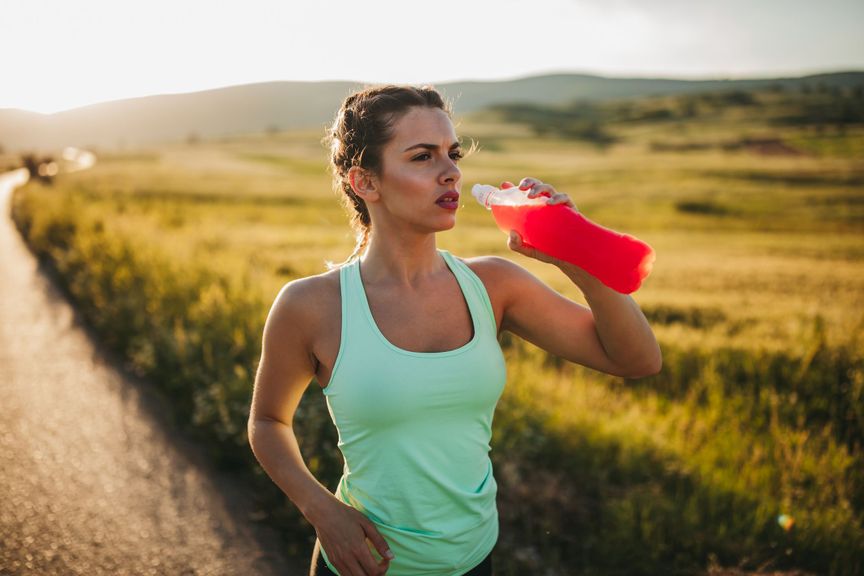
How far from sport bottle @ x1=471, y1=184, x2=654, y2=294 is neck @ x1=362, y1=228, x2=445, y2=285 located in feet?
1.10

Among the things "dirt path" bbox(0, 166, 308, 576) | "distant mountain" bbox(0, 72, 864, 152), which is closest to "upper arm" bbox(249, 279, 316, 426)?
"dirt path" bbox(0, 166, 308, 576)

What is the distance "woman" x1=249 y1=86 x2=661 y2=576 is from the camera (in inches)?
67.9

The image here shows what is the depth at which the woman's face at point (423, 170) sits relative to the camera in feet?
6.24

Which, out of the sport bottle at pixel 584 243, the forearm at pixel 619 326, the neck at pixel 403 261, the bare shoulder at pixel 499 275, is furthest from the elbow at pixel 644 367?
the neck at pixel 403 261

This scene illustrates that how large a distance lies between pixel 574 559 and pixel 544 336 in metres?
1.87

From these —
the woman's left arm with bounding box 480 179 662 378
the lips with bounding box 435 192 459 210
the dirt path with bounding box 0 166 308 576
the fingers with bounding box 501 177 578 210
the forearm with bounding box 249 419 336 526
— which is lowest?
the dirt path with bounding box 0 166 308 576

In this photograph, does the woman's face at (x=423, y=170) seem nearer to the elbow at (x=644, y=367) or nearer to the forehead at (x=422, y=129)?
the forehead at (x=422, y=129)

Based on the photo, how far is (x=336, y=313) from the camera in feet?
6.02

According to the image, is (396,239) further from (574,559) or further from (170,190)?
(170,190)

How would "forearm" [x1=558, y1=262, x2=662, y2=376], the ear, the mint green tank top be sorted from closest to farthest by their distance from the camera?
the mint green tank top, "forearm" [x1=558, y1=262, x2=662, y2=376], the ear

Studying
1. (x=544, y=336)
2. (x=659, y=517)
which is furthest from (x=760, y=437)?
(x=544, y=336)

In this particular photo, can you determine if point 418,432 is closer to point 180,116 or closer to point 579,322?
point 579,322

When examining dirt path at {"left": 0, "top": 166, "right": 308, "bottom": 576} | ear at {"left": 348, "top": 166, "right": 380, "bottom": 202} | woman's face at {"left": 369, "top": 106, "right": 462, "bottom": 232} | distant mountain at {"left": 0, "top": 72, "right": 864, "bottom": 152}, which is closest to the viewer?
woman's face at {"left": 369, "top": 106, "right": 462, "bottom": 232}

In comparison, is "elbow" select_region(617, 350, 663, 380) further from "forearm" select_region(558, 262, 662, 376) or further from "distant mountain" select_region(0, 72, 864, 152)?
"distant mountain" select_region(0, 72, 864, 152)
